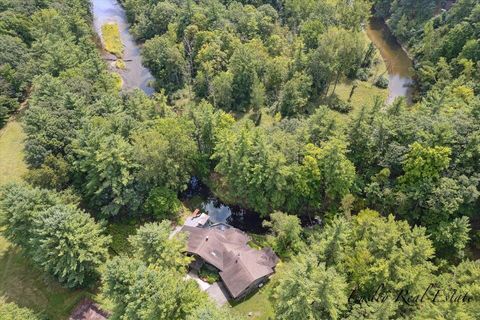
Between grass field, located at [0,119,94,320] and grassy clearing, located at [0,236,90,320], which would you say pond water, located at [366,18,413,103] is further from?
grass field, located at [0,119,94,320]

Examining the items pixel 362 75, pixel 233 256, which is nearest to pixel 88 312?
pixel 233 256

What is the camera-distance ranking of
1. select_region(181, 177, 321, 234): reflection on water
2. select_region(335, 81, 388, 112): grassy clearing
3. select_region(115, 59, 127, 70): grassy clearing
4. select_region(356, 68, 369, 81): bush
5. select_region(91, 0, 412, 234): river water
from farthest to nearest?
select_region(115, 59, 127, 70): grassy clearing < select_region(356, 68, 369, 81): bush < select_region(335, 81, 388, 112): grassy clearing < select_region(91, 0, 412, 234): river water < select_region(181, 177, 321, 234): reflection on water

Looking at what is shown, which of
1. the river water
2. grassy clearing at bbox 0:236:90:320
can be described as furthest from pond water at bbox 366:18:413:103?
grassy clearing at bbox 0:236:90:320

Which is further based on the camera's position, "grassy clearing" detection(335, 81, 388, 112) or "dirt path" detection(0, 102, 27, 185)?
"grassy clearing" detection(335, 81, 388, 112)

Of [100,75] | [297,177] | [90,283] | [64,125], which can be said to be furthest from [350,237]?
[100,75]

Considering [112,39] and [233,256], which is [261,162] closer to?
[233,256]

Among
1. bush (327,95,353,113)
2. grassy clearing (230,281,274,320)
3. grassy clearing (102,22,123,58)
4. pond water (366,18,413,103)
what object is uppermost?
pond water (366,18,413,103)

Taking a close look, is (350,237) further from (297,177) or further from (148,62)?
(148,62)

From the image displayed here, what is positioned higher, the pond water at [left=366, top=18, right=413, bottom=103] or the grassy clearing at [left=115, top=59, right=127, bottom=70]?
the pond water at [left=366, top=18, right=413, bottom=103]
